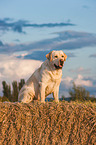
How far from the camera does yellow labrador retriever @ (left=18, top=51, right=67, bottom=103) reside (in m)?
6.21

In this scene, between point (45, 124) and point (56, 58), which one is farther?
point (56, 58)

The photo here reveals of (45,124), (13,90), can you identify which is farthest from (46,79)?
(13,90)


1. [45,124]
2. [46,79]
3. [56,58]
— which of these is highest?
[56,58]

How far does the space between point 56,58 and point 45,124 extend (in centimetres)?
247

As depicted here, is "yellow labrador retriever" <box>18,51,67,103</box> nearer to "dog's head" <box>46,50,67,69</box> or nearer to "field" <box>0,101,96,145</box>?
"dog's head" <box>46,50,67,69</box>

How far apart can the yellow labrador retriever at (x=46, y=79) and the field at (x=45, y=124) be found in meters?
2.19

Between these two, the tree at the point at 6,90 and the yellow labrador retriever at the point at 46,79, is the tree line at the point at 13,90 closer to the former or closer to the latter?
the tree at the point at 6,90

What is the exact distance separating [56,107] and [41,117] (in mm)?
335

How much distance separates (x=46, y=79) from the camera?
6.33m

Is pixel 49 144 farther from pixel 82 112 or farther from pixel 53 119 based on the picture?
pixel 82 112

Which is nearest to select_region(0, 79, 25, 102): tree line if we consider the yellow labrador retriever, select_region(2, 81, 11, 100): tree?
select_region(2, 81, 11, 100): tree

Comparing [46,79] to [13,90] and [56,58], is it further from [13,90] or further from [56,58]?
[13,90]

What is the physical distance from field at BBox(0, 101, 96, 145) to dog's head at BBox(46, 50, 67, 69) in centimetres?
Answer: 213

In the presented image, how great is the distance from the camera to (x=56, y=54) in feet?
20.3
